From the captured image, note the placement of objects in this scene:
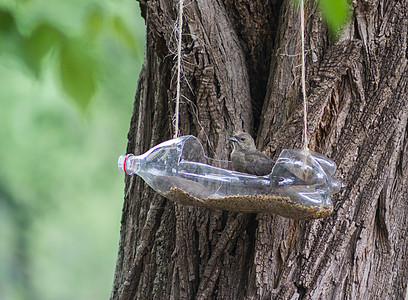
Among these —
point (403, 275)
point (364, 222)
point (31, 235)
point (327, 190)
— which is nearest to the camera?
point (327, 190)

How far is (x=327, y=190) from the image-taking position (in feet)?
6.52

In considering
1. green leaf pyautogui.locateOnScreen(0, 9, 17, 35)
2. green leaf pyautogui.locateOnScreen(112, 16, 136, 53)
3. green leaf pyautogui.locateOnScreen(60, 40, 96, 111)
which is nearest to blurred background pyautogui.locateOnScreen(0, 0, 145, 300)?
green leaf pyautogui.locateOnScreen(112, 16, 136, 53)

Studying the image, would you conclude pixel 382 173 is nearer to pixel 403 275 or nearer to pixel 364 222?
pixel 364 222

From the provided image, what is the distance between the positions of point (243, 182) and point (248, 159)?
0.52 ft

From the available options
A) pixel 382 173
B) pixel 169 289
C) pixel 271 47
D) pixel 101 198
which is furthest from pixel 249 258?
pixel 101 198

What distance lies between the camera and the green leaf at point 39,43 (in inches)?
45.3

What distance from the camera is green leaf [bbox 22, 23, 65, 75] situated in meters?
1.15

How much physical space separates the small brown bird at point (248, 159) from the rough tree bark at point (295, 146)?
163mm

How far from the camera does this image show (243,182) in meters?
2.03

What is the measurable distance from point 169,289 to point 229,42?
1.34m

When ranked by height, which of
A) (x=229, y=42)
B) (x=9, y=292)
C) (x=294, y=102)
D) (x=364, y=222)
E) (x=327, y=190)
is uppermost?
(x=229, y=42)

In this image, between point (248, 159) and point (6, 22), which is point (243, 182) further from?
point (6, 22)

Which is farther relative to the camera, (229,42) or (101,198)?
(101,198)

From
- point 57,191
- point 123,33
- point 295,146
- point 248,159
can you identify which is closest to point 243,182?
point 248,159
